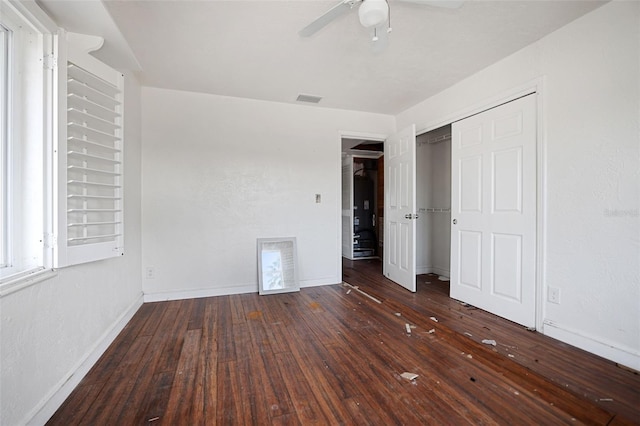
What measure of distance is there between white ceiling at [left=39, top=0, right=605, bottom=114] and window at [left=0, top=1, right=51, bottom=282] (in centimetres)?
34

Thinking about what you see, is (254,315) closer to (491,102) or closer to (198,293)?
(198,293)

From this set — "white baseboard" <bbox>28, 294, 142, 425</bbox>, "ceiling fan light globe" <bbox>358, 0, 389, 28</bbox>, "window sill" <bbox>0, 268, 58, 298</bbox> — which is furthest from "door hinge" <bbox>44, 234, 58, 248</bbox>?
"ceiling fan light globe" <bbox>358, 0, 389, 28</bbox>

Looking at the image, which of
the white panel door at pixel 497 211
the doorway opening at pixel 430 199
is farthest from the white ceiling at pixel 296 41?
the doorway opening at pixel 430 199

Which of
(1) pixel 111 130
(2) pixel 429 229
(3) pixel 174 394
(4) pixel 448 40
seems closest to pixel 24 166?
(1) pixel 111 130

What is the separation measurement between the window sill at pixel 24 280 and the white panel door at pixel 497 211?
3.38m

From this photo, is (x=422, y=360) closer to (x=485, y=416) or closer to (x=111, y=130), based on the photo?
(x=485, y=416)

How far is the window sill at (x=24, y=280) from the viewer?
3.82 ft

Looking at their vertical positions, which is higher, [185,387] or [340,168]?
[340,168]

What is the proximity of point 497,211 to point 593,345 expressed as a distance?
121 centimetres

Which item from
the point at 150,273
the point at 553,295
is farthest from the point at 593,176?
the point at 150,273

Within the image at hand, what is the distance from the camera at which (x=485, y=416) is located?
4.54 ft

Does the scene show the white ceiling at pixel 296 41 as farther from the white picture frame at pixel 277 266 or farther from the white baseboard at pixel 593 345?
the white baseboard at pixel 593 345

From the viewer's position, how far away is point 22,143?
4.63ft

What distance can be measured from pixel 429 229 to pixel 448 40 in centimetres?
287
